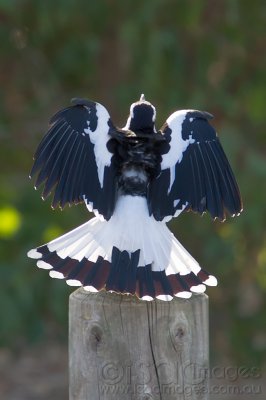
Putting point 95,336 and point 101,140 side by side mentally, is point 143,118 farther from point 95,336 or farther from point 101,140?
point 95,336

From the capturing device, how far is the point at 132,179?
3.25 m

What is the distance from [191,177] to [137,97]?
2.90 meters

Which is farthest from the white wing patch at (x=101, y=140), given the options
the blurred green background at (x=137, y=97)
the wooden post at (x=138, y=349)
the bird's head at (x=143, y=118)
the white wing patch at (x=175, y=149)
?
the blurred green background at (x=137, y=97)

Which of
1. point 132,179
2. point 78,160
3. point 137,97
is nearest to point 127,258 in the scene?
point 132,179

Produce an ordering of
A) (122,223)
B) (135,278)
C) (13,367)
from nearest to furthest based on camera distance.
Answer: (135,278) → (122,223) → (13,367)

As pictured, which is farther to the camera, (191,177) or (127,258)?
(191,177)

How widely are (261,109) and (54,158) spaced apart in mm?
3114

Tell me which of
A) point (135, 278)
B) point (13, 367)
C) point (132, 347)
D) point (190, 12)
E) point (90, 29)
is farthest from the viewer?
point (13, 367)

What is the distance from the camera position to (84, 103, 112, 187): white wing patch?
10.7 ft

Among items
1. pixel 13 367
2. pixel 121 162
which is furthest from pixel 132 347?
pixel 13 367

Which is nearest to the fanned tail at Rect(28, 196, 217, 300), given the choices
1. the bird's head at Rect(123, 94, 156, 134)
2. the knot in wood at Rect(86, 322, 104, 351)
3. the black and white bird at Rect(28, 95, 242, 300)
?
the black and white bird at Rect(28, 95, 242, 300)

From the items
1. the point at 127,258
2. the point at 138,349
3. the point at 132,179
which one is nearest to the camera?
the point at 138,349

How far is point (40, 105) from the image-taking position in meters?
6.73

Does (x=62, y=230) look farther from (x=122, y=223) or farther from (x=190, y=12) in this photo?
(x=122, y=223)
